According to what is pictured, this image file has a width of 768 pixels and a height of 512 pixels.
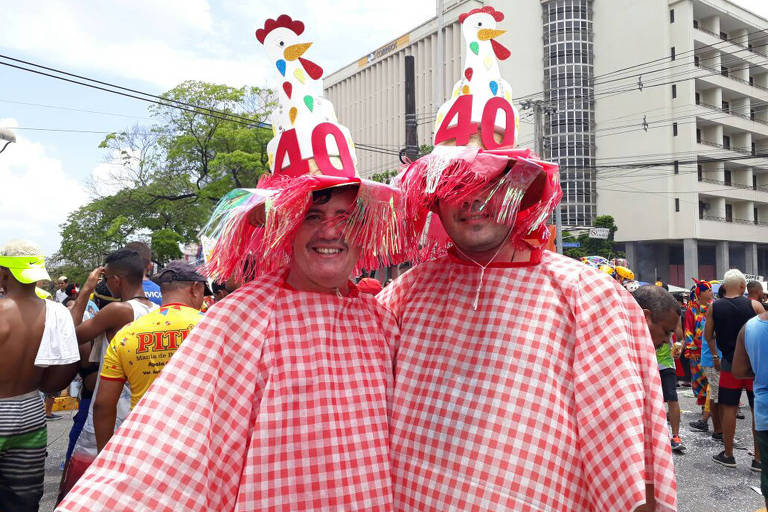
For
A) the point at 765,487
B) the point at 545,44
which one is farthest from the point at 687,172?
the point at 765,487

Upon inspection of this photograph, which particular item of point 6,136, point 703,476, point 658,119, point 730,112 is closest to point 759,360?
point 703,476

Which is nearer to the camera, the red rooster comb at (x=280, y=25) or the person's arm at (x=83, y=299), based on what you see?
the red rooster comb at (x=280, y=25)

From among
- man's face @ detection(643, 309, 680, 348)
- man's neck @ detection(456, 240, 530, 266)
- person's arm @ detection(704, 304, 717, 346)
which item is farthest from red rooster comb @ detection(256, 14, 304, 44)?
person's arm @ detection(704, 304, 717, 346)

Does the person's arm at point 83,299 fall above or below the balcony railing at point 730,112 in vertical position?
below

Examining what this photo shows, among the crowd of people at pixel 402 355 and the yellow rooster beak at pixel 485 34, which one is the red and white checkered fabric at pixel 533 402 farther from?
the yellow rooster beak at pixel 485 34

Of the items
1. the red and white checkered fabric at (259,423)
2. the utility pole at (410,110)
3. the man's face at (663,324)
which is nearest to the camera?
the red and white checkered fabric at (259,423)

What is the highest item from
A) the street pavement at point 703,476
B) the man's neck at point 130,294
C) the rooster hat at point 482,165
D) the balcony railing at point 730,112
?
the balcony railing at point 730,112

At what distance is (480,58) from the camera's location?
7.16 feet

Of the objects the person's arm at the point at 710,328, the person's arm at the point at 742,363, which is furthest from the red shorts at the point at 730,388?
the person's arm at the point at 742,363

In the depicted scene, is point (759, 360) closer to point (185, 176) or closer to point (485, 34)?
point (485, 34)

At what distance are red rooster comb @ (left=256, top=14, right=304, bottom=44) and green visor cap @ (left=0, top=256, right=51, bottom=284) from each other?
215cm

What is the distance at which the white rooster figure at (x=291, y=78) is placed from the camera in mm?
2035

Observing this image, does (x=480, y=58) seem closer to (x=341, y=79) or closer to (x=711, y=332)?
(x=711, y=332)

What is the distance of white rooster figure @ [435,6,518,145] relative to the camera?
2.07 meters
